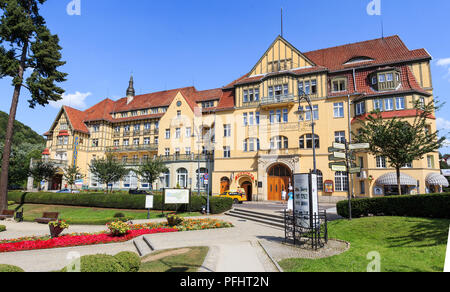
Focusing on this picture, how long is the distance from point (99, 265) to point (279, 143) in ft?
104

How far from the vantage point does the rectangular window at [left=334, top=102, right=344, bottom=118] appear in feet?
106

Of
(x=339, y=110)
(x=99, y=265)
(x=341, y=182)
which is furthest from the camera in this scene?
(x=339, y=110)

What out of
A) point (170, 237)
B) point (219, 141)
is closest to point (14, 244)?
point (170, 237)

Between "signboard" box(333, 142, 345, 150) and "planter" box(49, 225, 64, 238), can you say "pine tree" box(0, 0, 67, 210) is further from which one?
"signboard" box(333, 142, 345, 150)

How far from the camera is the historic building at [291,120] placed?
28.8 m

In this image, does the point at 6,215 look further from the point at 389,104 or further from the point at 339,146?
the point at 389,104

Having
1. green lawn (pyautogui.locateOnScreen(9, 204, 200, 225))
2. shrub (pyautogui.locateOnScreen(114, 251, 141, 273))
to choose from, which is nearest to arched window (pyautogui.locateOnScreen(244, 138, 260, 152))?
green lawn (pyautogui.locateOnScreen(9, 204, 200, 225))

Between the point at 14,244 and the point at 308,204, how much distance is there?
44.3 ft

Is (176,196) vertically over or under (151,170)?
under

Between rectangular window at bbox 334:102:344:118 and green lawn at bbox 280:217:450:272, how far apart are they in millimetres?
22161

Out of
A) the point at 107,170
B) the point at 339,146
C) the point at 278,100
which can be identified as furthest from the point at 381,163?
the point at 107,170

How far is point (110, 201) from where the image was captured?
2856cm
